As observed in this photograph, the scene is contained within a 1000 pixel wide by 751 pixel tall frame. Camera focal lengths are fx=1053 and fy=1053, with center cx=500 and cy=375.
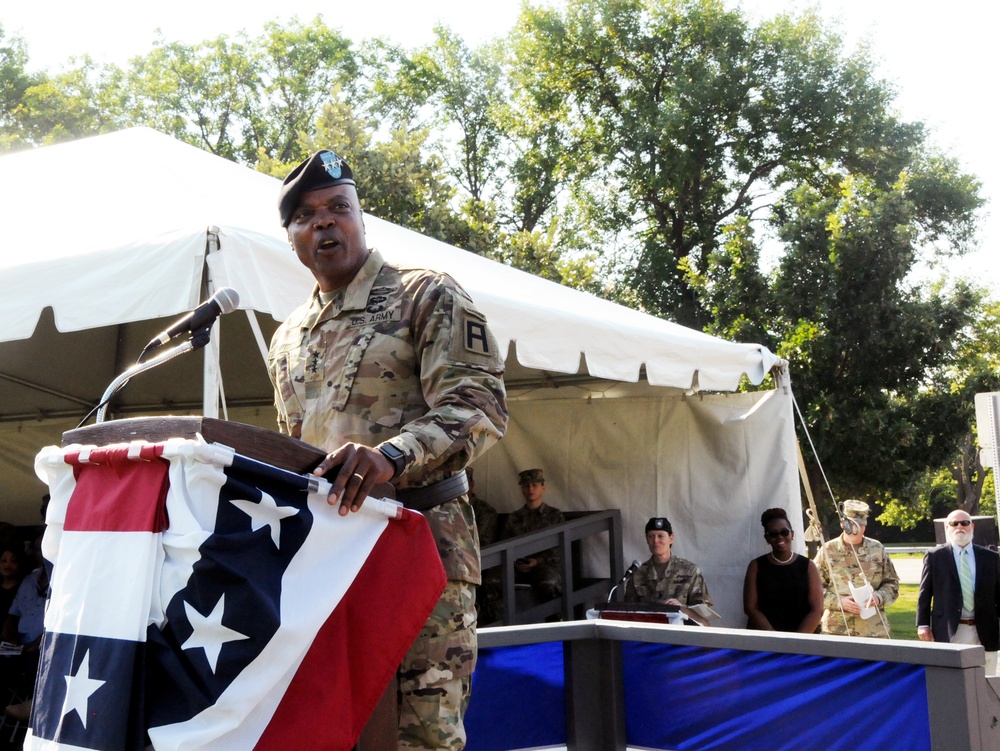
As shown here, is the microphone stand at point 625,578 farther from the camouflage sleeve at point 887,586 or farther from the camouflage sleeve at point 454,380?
the camouflage sleeve at point 454,380

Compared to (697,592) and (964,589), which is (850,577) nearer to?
(964,589)

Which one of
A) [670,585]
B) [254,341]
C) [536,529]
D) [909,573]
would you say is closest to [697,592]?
[670,585]

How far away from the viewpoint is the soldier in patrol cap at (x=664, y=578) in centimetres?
716

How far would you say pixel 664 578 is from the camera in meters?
7.28

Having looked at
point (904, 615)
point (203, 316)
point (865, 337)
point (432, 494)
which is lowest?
point (904, 615)

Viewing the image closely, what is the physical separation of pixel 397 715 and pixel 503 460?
23.4ft

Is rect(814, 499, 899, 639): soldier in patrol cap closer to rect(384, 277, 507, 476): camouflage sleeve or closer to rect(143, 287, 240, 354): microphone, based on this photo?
rect(384, 277, 507, 476): camouflage sleeve

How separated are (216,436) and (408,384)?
1.99 feet

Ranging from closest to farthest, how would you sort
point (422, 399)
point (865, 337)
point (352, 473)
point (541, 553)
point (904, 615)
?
point (352, 473) < point (422, 399) < point (541, 553) < point (865, 337) < point (904, 615)

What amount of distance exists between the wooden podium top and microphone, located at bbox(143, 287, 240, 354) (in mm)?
315

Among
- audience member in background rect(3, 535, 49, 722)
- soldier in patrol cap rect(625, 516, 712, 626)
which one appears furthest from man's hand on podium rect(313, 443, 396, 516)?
soldier in patrol cap rect(625, 516, 712, 626)

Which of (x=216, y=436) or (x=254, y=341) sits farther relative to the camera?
(x=254, y=341)

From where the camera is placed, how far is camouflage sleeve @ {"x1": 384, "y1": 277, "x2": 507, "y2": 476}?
1.90m

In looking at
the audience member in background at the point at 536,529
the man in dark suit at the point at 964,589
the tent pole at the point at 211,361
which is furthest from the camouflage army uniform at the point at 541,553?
the tent pole at the point at 211,361
